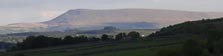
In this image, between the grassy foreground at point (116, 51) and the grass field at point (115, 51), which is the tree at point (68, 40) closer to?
the grass field at point (115, 51)

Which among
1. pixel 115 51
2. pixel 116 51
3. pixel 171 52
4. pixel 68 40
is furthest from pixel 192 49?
pixel 68 40

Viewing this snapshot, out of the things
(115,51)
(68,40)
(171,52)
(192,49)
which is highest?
(68,40)

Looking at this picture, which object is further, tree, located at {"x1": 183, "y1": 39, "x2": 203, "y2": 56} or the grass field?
the grass field

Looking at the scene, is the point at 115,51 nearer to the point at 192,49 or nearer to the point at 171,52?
the point at 171,52

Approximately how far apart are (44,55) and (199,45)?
2948 centimetres

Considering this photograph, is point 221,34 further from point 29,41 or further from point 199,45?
point 29,41

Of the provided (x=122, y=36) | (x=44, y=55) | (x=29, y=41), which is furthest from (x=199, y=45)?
(x=122, y=36)

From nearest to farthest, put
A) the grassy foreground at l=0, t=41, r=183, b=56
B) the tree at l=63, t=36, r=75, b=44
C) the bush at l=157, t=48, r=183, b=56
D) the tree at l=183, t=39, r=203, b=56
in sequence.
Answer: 1. the bush at l=157, t=48, r=183, b=56
2. the tree at l=183, t=39, r=203, b=56
3. the grassy foreground at l=0, t=41, r=183, b=56
4. the tree at l=63, t=36, r=75, b=44

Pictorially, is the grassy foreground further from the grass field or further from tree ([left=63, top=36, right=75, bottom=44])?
tree ([left=63, top=36, right=75, bottom=44])

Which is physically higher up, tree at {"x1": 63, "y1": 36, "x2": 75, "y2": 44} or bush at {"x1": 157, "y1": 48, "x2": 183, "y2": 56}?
tree at {"x1": 63, "y1": 36, "x2": 75, "y2": 44}

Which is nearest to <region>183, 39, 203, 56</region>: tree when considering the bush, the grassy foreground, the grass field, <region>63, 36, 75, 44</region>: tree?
the bush

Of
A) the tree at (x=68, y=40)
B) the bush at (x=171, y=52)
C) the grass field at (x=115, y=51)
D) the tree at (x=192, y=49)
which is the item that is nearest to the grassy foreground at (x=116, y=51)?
the grass field at (x=115, y=51)

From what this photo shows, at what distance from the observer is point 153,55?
232 feet

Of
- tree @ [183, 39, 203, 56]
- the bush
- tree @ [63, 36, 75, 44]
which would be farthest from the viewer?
tree @ [63, 36, 75, 44]
